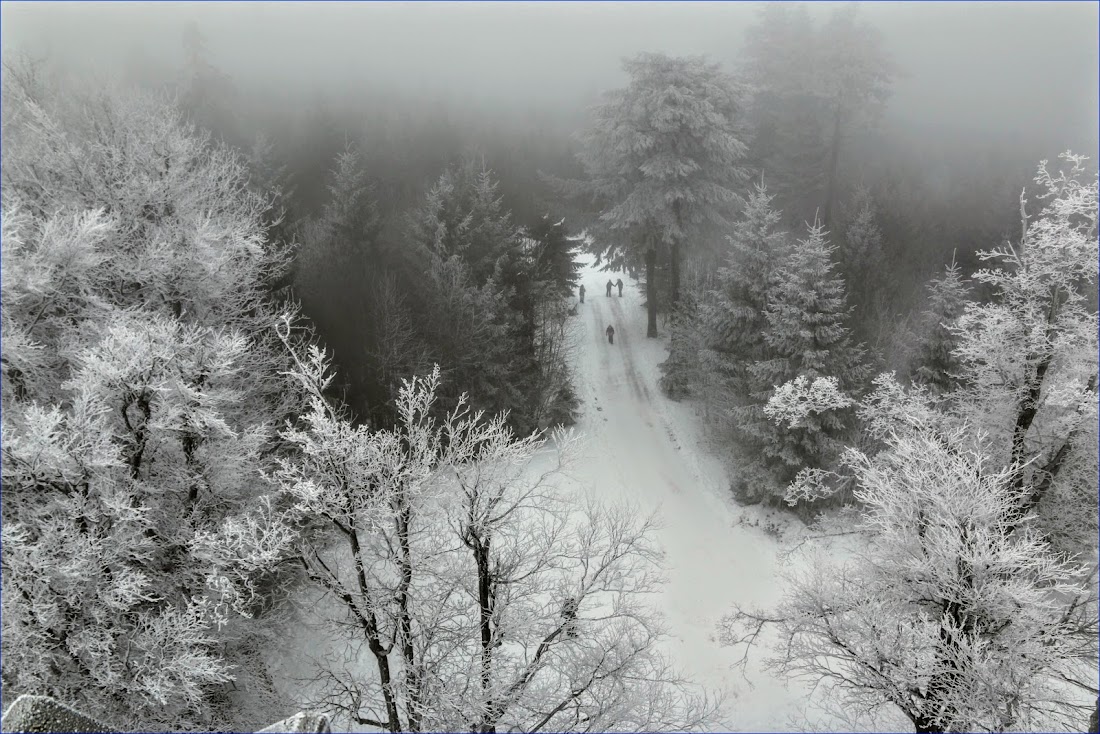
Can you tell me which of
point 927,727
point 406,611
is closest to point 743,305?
point 927,727

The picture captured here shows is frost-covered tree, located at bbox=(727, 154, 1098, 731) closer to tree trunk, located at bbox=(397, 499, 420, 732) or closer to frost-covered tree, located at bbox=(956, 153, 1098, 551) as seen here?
frost-covered tree, located at bbox=(956, 153, 1098, 551)

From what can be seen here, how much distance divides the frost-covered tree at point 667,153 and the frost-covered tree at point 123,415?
1524 centimetres

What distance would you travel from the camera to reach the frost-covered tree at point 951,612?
35.3ft

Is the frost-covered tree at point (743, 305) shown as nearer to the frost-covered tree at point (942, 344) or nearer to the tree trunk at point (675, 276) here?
the frost-covered tree at point (942, 344)

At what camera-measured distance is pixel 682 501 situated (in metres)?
22.0

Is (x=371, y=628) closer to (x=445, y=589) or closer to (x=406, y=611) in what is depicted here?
(x=406, y=611)

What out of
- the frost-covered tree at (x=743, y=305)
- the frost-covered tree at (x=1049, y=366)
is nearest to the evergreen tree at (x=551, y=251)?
the frost-covered tree at (x=743, y=305)

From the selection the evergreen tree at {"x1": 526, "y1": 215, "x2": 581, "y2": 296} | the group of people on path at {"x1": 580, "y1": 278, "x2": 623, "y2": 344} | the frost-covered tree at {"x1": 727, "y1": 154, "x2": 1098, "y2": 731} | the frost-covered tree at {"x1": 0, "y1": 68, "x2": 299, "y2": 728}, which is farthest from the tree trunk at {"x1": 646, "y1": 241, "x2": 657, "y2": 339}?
the frost-covered tree at {"x1": 0, "y1": 68, "x2": 299, "y2": 728}

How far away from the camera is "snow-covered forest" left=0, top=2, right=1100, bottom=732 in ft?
36.2

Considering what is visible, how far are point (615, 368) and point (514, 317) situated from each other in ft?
24.1

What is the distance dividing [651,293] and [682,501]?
11054 mm

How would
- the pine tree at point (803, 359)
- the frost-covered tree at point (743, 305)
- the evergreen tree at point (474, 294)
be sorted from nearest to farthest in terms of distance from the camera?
1. the pine tree at point (803, 359)
2. the evergreen tree at point (474, 294)
3. the frost-covered tree at point (743, 305)

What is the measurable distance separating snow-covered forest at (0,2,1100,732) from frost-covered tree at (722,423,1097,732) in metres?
0.10

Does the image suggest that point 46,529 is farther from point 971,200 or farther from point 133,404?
point 971,200
